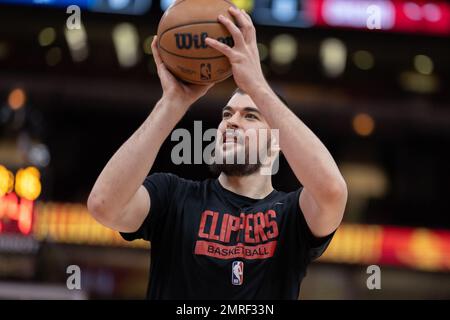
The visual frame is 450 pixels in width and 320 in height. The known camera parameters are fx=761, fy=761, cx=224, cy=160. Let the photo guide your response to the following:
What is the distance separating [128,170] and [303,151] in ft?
2.74

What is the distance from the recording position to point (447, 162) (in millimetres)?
18469

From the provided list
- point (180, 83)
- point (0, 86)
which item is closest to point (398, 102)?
point (0, 86)

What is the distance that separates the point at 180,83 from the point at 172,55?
0.15 m

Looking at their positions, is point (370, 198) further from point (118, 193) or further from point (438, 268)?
point (118, 193)

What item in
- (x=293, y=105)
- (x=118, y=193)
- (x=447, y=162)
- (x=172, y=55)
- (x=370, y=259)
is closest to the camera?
(x=118, y=193)

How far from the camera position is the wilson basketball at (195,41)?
3.78m

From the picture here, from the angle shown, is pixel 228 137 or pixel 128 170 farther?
pixel 228 137

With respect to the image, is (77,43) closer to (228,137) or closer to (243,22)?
(228,137)

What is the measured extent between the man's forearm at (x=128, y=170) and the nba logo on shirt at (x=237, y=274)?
658mm

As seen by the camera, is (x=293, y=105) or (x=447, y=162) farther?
(x=447, y=162)

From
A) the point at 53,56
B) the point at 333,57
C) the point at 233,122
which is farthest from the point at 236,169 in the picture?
the point at 53,56

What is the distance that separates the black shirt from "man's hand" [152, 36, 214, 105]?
1.71ft

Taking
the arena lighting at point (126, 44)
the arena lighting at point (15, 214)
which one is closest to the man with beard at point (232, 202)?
the arena lighting at point (15, 214)

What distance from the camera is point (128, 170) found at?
363cm
